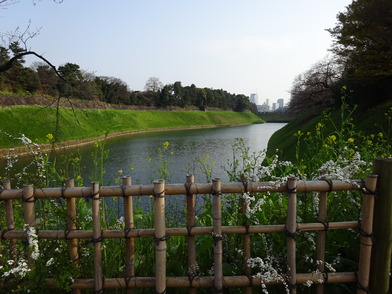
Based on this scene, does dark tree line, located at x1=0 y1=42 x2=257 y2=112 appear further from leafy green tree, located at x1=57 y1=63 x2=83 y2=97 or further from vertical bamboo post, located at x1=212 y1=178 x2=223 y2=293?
vertical bamboo post, located at x1=212 y1=178 x2=223 y2=293

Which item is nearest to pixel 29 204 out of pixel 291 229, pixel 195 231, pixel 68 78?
pixel 195 231

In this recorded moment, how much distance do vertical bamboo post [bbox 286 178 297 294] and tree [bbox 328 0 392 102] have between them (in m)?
15.4

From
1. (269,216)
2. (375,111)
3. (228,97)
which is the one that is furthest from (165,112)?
(269,216)

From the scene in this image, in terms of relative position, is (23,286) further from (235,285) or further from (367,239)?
(367,239)

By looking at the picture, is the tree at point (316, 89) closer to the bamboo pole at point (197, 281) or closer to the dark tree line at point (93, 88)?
the dark tree line at point (93, 88)

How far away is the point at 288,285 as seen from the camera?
8.47 feet

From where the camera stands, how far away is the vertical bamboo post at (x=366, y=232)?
2484mm

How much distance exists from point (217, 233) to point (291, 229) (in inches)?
24.7

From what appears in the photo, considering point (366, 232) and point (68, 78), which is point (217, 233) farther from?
point (68, 78)

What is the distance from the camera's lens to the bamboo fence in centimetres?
253

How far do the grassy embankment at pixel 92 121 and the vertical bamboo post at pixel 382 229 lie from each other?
8.69 ft

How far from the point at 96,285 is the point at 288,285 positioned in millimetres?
1656

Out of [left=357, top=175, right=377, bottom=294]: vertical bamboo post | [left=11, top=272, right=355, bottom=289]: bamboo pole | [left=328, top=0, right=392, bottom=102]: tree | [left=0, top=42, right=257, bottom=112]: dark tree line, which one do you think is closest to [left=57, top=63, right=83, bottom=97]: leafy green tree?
[left=0, top=42, right=257, bottom=112]: dark tree line

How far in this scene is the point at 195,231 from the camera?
2588mm
